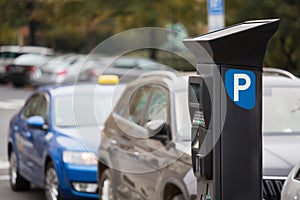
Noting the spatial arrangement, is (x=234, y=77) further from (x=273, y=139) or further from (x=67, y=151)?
(x=67, y=151)

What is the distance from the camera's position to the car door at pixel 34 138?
953 centimetres

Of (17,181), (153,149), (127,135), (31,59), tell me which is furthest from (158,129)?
(31,59)

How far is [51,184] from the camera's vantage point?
900 centimetres

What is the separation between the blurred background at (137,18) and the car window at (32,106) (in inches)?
422

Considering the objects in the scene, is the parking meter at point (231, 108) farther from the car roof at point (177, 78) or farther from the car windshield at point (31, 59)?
the car windshield at point (31, 59)

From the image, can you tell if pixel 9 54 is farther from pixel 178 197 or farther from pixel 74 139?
pixel 178 197

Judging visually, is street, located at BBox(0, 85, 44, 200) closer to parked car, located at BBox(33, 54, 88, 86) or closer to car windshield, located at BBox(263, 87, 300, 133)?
parked car, located at BBox(33, 54, 88, 86)

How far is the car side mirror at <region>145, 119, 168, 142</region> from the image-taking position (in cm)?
623

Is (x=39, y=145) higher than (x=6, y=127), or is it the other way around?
(x=39, y=145)

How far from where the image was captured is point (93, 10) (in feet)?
107

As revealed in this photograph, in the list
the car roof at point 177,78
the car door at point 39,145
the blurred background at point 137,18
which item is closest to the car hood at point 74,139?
the car door at point 39,145

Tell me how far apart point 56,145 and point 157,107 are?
2.50 metres

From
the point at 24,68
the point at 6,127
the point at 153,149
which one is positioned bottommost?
the point at 6,127

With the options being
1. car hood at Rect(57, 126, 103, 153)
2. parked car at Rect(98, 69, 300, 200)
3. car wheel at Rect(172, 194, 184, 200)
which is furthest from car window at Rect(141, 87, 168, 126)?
car hood at Rect(57, 126, 103, 153)
